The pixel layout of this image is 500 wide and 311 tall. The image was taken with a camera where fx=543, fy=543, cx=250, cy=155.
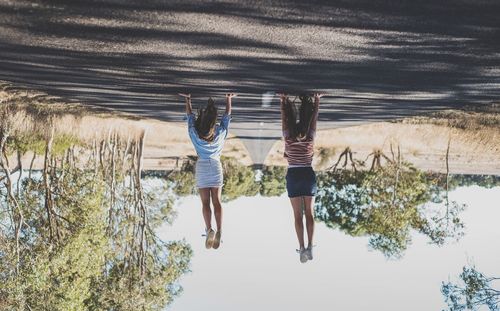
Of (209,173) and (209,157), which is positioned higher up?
(209,157)

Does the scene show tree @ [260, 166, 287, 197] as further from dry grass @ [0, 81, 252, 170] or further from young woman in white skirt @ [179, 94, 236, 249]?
young woman in white skirt @ [179, 94, 236, 249]

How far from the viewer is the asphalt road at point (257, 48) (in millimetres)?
10453

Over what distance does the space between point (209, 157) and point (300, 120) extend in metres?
2.16

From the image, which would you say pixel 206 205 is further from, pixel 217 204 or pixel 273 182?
pixel 273 182

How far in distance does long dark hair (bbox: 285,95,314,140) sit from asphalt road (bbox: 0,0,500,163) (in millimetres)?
884

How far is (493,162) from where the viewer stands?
968 inches

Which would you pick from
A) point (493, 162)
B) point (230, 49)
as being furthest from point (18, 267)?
point (493, 162)

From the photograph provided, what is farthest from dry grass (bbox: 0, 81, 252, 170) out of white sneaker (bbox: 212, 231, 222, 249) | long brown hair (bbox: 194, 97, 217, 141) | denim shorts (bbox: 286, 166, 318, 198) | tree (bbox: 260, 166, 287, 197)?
tree (bbox: 260, 166, 287, 197)

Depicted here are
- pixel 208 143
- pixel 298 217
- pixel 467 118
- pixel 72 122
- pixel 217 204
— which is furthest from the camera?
pixel 72 122

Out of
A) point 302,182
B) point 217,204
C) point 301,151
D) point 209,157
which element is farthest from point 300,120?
point 217,204

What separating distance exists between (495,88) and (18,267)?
565 inches

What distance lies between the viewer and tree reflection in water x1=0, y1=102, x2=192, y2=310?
16453mm

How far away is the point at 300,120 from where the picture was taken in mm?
11961

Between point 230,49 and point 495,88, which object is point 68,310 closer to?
point 230,49
